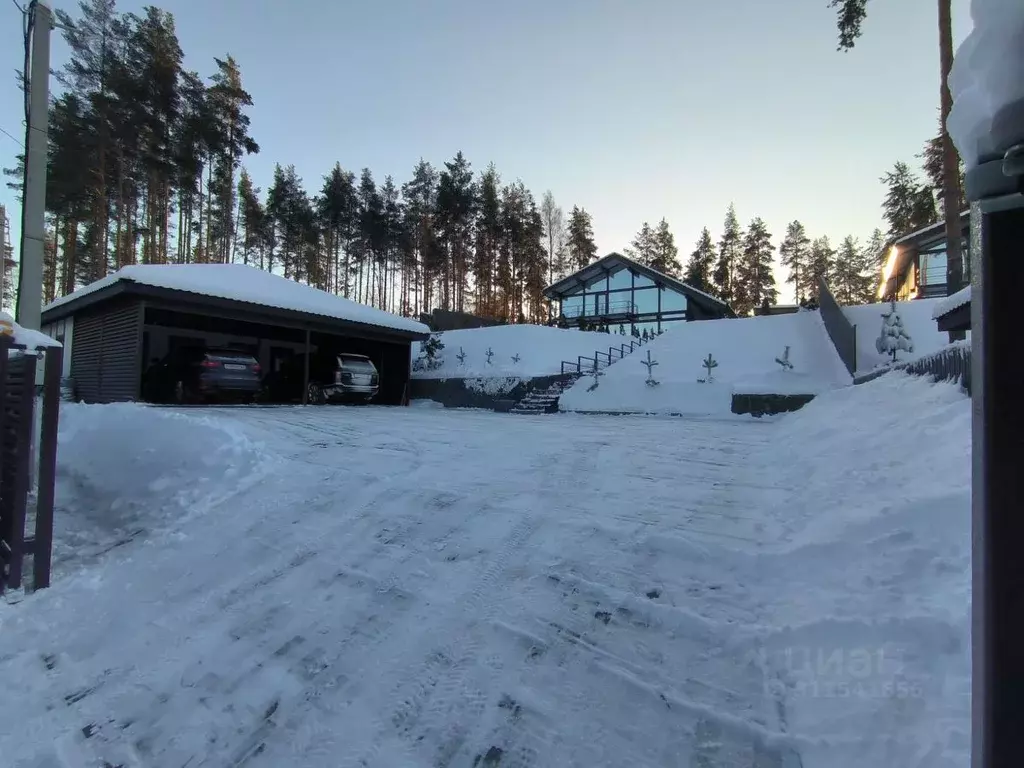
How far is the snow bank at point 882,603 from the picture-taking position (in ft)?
5.56

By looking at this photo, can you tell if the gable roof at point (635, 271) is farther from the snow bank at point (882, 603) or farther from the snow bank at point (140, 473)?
the snow bank at point (140, 473)

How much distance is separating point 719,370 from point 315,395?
12648 millimetres

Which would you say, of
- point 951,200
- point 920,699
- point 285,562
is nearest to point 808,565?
point 920,699

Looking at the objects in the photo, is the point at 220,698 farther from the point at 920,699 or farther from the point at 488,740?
the point at 920,699

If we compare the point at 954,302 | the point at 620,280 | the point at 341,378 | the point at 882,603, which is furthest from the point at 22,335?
the point at 620,280

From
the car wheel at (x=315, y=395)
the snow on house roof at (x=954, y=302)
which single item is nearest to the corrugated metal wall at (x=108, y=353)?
the car wheel at (x=315, y=395)

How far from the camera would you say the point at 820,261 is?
172 feet

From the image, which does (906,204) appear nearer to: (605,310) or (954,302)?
(605,310)

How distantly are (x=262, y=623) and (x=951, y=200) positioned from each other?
16.5m

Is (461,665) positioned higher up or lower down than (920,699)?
lower down

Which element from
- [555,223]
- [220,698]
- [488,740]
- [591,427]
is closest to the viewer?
[488,740]

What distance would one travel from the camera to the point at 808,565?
9.16ft

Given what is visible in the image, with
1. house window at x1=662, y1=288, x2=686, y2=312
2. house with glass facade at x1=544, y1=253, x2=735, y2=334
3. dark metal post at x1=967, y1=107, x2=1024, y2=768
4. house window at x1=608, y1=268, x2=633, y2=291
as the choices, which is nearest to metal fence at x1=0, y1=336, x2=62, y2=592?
dark metal post at x1=967, y1=107, x2=1024, y2=768

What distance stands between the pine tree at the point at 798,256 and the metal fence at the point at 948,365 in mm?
52599
